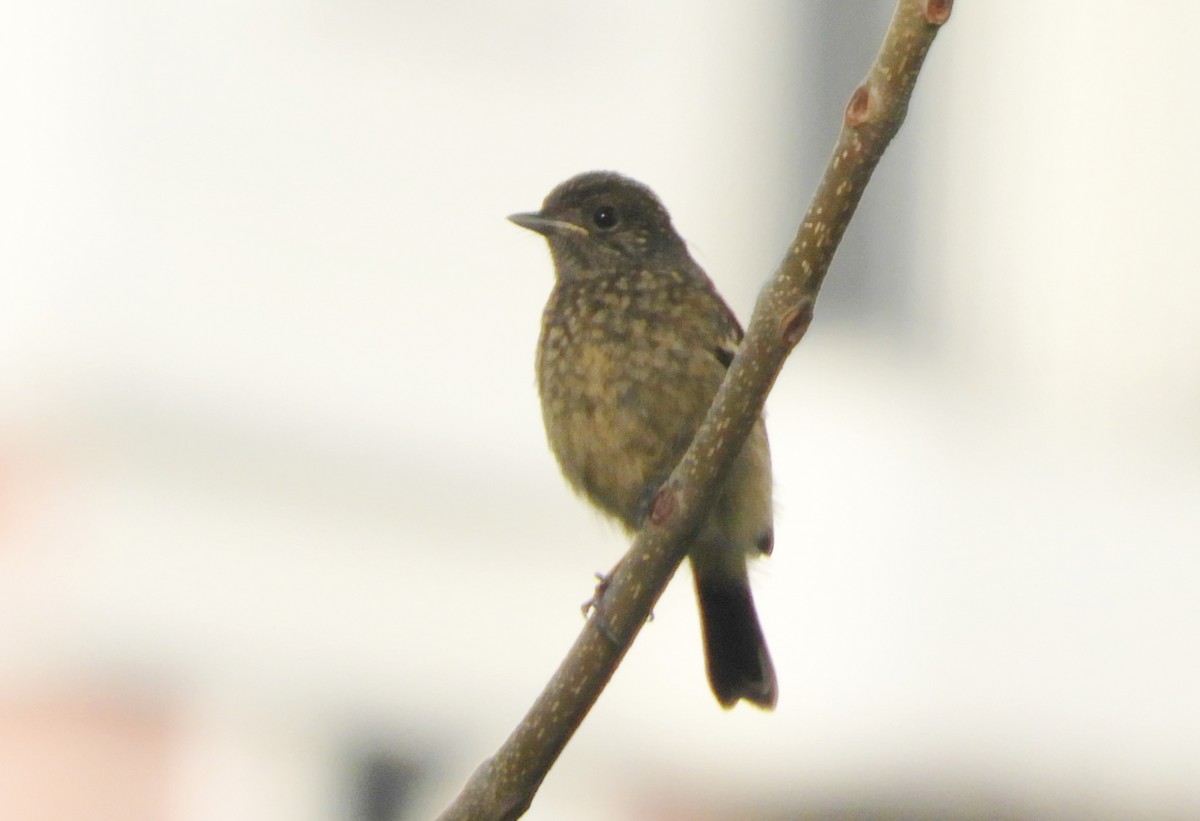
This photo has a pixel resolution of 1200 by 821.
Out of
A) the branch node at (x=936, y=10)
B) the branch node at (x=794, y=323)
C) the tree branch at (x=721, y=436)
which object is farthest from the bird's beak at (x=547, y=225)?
the branch node at (x=936, y=10)

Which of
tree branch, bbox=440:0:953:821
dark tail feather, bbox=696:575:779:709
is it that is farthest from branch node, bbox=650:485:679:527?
dark tail feather, bbox=696:575:779:709

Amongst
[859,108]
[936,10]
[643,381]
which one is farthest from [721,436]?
[643,381]

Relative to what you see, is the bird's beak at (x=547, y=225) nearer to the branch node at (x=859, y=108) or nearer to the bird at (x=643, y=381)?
the bird at (x=643, y=381)

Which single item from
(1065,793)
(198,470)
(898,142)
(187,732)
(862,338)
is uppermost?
(898,142)

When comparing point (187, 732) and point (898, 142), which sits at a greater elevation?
point (898, 142)

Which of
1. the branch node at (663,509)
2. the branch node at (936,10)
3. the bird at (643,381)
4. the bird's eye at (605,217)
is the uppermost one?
the bird's eye at (605,217)

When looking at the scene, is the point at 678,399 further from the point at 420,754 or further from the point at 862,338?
the point at 862,338

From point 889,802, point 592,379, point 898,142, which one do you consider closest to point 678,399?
point 592,379

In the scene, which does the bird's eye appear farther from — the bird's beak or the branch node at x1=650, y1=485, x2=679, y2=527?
the branch node at x1=650, y1=485, x2=679, y2=527
